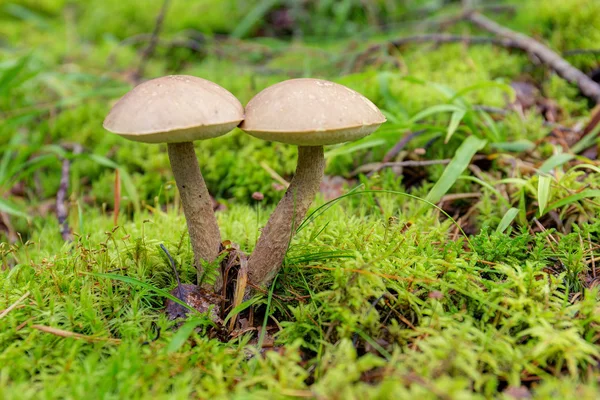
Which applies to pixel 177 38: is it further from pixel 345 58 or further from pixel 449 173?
pixel 449 173

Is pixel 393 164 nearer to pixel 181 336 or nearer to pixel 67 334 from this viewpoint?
pixel 181 336

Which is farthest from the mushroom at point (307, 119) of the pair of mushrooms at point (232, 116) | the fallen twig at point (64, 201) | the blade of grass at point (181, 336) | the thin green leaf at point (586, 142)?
the thin green leaf at point (586, 142)

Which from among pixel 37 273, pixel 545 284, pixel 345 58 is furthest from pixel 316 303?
pixel 345 58

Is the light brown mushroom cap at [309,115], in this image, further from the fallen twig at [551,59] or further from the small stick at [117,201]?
the fallen twig at [551,59]

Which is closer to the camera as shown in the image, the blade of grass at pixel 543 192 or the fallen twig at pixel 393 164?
the blade of grass at pixel 543 192

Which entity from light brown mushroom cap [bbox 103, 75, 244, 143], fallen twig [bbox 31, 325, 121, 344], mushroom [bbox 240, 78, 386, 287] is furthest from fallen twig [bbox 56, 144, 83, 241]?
mushroom [bbox 240, 78, 386, 287]

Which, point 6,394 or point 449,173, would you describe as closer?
point 6,394
